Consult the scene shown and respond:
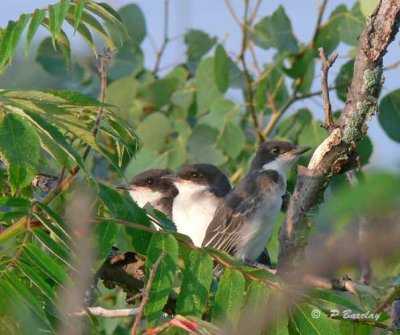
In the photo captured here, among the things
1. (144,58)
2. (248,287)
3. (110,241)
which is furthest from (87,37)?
(144,58)

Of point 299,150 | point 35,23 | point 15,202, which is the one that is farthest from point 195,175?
point 15,202

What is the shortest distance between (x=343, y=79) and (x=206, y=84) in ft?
3.36

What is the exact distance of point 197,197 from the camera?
5492mm

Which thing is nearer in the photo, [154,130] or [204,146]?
[204,146]

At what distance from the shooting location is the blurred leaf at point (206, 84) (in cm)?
624

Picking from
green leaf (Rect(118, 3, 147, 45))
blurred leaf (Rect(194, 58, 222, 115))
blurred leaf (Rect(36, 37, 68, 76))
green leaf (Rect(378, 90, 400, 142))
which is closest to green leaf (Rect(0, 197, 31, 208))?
green leaf (Rect(378, 90, 400, 142))

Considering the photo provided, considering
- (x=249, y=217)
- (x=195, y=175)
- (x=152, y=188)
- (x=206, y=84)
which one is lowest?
(x=152, y=188)

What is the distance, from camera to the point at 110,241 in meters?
2.29

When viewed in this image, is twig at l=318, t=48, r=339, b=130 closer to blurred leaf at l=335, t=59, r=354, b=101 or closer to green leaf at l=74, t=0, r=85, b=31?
green leaf at l=74, t=0, r=85, b=31

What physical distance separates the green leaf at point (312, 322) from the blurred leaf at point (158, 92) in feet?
15.3

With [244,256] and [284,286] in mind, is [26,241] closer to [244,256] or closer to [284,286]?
[284,286]

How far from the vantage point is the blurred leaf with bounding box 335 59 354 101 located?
5.77 meters

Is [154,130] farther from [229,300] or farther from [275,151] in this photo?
[229,300]

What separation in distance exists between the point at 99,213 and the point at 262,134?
354cm
